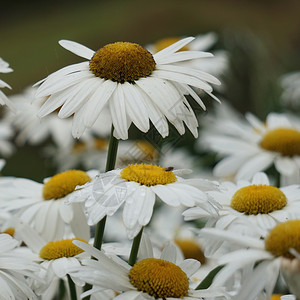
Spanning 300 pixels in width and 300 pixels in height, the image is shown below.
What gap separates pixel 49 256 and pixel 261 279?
1.02ft

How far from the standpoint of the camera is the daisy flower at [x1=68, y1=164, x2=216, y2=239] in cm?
57

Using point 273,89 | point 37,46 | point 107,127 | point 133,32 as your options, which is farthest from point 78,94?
point 133,32

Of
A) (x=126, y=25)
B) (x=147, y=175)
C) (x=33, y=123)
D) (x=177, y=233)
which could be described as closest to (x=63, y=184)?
(x=147, y=175)

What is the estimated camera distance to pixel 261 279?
501mm

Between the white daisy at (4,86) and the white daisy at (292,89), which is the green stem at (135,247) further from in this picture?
the white daisy at (292,89)

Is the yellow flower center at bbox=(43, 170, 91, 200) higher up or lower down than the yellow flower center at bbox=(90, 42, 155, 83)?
lower down

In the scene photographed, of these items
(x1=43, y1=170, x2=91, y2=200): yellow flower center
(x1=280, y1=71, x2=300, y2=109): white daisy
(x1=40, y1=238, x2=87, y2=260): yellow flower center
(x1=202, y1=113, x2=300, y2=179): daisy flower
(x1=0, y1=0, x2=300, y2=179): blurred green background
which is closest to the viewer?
(x1=40, y1=238, x2=87, y2=260): yellow flower center

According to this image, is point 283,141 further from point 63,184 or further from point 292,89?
point 292,89

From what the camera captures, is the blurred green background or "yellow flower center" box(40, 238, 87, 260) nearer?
"yellow flower center" box(40, 238, 87, 260)

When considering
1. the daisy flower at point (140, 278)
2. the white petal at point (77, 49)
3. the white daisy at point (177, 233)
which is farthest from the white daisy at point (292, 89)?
the daisy flower at point (140, 278)

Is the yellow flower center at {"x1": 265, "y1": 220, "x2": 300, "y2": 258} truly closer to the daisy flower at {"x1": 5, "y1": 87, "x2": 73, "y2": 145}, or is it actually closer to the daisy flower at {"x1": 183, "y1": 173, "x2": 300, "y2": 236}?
the daisy flower at {"x1": 183, "y1": 173, "x2": 300, "y2": 236}

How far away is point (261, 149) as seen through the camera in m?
1.27

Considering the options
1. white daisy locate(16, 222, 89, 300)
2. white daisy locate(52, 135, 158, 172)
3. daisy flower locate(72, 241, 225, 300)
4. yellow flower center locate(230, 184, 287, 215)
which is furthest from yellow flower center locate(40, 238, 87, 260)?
white daisy locate(52, 135, 158, 172)

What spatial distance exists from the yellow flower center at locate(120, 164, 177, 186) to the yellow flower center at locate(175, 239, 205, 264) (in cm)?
63
